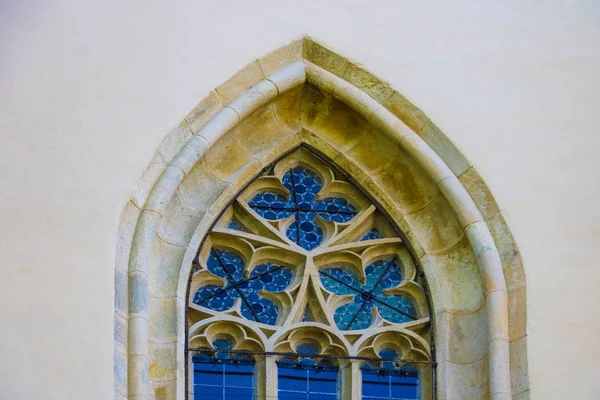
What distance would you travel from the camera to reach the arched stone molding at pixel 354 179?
12289 millimetres

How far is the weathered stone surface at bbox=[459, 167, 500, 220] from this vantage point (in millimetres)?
12914

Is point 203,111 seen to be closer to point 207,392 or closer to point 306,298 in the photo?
point 306,298

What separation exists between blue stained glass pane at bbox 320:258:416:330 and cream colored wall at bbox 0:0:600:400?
0.84m

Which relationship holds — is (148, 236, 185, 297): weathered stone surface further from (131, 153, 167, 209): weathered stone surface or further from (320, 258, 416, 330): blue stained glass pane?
(320, 258, 416, 330): blue stained glass pane

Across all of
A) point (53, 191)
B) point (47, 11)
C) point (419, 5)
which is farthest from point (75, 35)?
point (419, 5)

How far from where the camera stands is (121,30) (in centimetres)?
1296

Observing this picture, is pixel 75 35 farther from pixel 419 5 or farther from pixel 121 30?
pixel 419 5

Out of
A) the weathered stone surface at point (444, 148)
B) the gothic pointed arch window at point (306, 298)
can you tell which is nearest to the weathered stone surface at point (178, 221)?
the gothic pointed arch window at point (306, 298)

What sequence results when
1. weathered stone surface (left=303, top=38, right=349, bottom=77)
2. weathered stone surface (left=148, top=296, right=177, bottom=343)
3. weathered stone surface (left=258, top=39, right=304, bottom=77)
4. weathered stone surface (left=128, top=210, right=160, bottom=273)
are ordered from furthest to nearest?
weathered stone surface (left=303, top=38, right=349, bottom=77) < weathered stone surface (left=258, top=39, right=304, bottom=77) < weathered stone surface (left=148, top=296, right=177, bottom=343) < weathered stone surface (left=128, top=210, right=160, bottom=273)

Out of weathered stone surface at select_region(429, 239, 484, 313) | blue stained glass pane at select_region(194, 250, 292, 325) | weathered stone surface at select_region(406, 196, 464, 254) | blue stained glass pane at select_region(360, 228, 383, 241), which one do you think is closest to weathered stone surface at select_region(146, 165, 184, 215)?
blue stained glass pane at select_region(194, 250, 292, 325)

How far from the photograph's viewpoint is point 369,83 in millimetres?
13273

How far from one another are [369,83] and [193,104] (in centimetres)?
116

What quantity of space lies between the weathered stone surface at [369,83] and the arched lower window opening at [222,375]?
186 cm

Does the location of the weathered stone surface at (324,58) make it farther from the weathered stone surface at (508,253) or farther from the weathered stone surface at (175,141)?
the weathered stone surface at (508,253)
